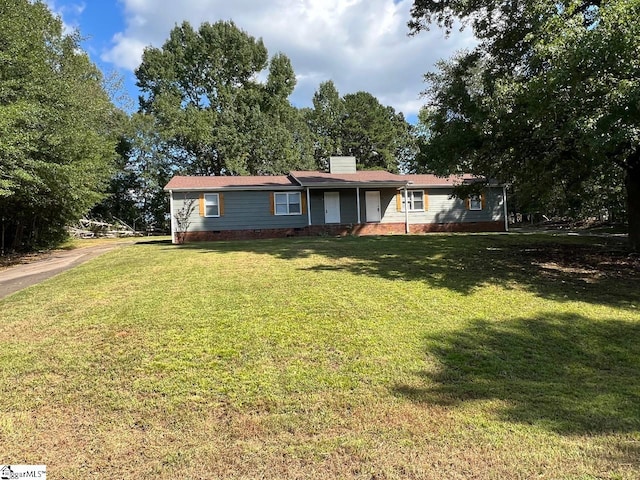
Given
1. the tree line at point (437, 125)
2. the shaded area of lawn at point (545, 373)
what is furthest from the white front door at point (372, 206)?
the shaded area of lawn at point (545, 373)

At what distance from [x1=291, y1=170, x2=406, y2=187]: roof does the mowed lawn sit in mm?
12281

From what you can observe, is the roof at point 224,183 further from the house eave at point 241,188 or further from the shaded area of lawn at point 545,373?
the shaded area of lawn at point 545,373

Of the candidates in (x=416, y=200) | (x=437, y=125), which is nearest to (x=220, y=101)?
(x=416, y=200)

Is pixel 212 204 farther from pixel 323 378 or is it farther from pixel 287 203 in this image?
pixel 323 378

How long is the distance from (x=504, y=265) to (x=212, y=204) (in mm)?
13432

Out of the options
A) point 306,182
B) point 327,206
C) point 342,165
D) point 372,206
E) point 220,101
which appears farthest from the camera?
point 220,101

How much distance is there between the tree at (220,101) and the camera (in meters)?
34.3

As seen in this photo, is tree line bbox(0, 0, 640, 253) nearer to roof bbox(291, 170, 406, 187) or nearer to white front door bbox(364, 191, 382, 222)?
roof bbox(291, 170, 406, 187)

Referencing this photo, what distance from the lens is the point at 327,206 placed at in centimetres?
2038

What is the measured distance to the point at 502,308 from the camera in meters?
6.23

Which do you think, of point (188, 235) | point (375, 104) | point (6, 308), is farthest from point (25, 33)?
point (375, 104)

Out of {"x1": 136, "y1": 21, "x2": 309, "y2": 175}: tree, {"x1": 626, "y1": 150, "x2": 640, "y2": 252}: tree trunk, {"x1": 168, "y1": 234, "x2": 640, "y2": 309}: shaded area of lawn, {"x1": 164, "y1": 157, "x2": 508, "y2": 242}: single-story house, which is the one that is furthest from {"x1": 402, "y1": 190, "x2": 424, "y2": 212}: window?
{"x1": 136, "y1": 21, "x2": 309, "y2": 175}: tree

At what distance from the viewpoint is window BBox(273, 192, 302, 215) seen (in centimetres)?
1978

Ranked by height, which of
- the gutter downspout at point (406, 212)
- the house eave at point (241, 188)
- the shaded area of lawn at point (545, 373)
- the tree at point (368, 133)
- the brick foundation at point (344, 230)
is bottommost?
the shaded area of lawn at point (545, 373)
